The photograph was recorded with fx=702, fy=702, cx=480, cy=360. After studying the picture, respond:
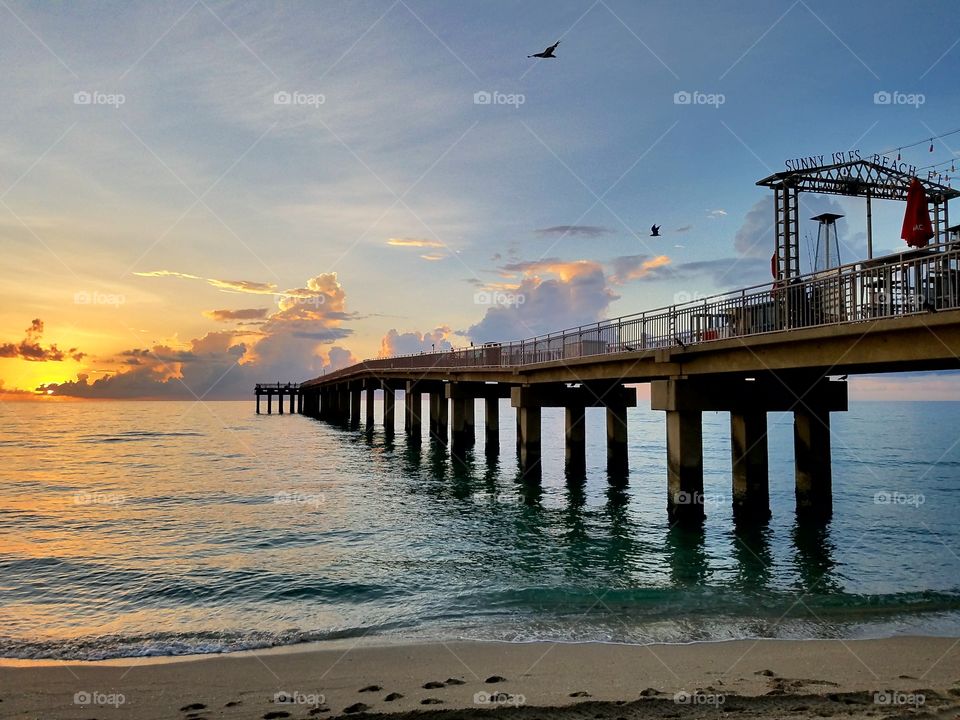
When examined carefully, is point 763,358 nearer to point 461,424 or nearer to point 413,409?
point 461,424

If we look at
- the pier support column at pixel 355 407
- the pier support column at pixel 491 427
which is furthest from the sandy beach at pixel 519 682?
the pier support column at pixel 355 407

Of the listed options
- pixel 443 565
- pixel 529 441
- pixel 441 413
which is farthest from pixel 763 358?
pixel 441 413

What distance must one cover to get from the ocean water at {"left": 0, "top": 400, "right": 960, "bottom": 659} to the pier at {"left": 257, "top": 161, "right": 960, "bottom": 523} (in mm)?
1886

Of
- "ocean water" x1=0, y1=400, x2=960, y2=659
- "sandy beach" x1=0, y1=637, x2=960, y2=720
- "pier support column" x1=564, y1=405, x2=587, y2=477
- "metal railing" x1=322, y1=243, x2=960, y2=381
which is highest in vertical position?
"metal railing" x1=322, y1=243, x2=960, y2=381

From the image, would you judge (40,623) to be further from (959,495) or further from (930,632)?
(959,495)

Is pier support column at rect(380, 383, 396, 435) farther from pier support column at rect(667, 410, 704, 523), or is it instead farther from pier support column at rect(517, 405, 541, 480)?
pier support column at rect(667, 410, 704, 523)

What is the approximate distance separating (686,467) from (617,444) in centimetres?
1423

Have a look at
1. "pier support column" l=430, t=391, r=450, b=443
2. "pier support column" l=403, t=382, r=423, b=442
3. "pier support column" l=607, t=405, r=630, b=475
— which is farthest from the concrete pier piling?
"pier support column" l=403, t=382, r=423, b=442

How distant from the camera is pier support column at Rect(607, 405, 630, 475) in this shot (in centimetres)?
3362

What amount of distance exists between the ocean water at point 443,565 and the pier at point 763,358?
1886 mm

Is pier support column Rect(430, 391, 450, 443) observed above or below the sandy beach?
above

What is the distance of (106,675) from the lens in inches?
371

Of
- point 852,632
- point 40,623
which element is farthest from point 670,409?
point 40,623

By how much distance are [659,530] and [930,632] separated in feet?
31.0
